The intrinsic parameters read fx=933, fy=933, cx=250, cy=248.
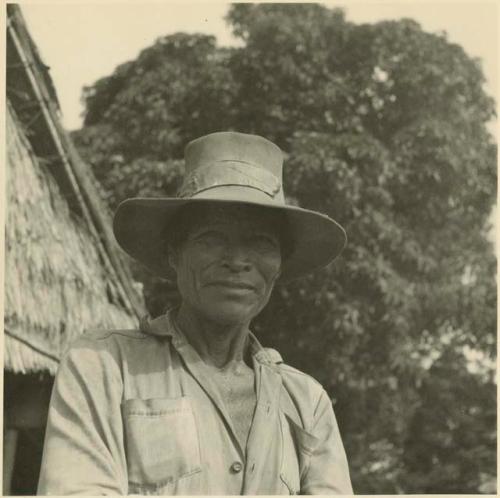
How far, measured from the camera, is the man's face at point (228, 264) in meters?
2.35

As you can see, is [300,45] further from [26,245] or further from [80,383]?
[80,383]

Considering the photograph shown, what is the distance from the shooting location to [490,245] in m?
11.6

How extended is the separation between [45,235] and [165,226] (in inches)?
138

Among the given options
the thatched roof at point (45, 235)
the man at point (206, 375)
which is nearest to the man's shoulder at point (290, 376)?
the man at point (206, 375)

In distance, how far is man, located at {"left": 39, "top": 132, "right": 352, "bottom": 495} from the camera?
219 centimetres

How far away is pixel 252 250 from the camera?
2393 mm

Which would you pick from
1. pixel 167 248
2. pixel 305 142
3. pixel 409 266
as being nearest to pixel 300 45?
Result: pixel 305 142

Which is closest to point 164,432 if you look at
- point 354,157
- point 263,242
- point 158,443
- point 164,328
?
point 158,443

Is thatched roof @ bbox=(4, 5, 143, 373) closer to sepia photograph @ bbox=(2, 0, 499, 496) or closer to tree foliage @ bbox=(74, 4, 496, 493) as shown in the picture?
sepia photograph @ bbox=(2, 0, 499, 496)

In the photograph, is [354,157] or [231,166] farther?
[354,157]

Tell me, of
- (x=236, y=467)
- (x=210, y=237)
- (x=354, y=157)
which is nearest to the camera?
(x=236, y=467)

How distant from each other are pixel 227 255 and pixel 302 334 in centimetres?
795

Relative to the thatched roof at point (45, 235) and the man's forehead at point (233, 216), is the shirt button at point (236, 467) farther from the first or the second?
the thatched roof at point (45, 235)

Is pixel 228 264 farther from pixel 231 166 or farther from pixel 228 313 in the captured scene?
pixel 231 166
